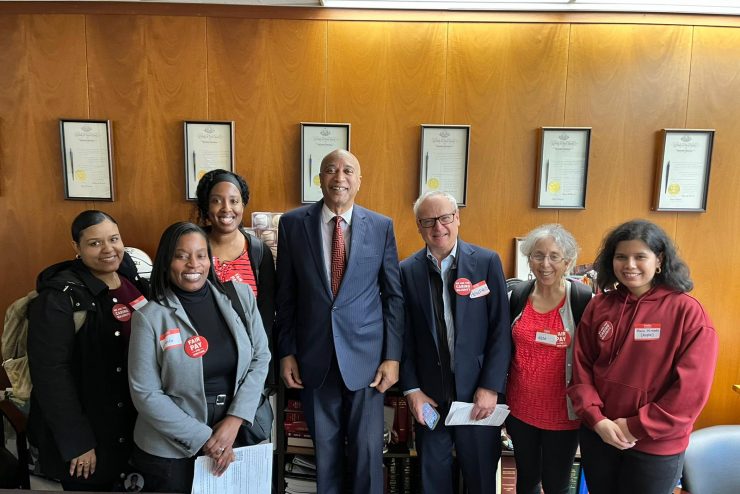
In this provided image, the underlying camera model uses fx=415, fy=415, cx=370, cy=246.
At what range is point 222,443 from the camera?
60.2 inches

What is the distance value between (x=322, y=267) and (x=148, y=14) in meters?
2.24

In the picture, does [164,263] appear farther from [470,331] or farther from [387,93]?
[387,93]

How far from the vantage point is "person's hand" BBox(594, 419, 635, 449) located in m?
1.49

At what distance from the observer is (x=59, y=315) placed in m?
1.52

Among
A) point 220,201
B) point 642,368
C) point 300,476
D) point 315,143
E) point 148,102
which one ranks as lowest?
point 300,476

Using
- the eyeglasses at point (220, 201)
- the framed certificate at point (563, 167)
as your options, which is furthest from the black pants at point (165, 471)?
the framed certificate at point (563, 167)

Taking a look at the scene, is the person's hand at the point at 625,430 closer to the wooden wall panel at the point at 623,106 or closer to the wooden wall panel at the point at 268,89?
the wooden wall panel at the point at 623,106

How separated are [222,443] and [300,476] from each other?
3.31 ft

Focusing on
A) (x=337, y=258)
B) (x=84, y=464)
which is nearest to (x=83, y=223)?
(x=84, y=464)

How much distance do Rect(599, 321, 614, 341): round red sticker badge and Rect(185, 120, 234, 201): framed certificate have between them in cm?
237

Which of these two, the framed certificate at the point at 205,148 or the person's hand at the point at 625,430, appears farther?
the framed certificate at the point at 205,148

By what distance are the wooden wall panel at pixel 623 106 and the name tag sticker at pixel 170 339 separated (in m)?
2.49

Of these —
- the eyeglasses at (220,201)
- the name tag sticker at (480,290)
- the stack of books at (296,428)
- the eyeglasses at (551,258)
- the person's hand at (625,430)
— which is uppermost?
the eyeglasses at (220,201)

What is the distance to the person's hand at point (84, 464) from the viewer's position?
156 centimetres
